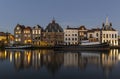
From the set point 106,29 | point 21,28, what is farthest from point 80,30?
point 21,28

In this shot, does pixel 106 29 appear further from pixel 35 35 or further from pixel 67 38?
pixel 35 35

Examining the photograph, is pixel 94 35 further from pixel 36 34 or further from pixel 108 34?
pixel 36 34

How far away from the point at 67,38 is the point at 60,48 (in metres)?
22.2

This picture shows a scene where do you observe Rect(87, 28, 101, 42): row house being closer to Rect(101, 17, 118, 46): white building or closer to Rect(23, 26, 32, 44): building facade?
Rect(101, 17, 118, 46): white building

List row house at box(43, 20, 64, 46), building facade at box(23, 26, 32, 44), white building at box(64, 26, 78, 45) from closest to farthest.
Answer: row house at box(43, 20, 64, 46)
white building at box(64, 26, 78, 45)
building facade at box(23, 26, 32, 44)

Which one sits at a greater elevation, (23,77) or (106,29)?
(106,29)

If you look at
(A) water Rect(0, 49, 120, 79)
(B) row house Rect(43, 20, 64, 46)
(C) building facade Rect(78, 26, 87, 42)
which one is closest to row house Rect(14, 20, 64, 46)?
(B) row house Rect(43, 20, 64, 46)

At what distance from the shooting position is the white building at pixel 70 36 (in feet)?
283

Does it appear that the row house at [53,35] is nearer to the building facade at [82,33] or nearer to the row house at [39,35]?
the row house at [39,35]

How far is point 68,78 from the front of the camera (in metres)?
15.8

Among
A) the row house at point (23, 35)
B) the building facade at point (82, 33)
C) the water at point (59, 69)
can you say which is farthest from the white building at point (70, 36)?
the water at point (59, 69)

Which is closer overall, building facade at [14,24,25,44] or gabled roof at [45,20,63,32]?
gabled roof at [45,20,63,32]

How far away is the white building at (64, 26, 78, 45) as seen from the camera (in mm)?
86312

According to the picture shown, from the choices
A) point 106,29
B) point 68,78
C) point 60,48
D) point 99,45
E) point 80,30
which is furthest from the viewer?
point 80,30
